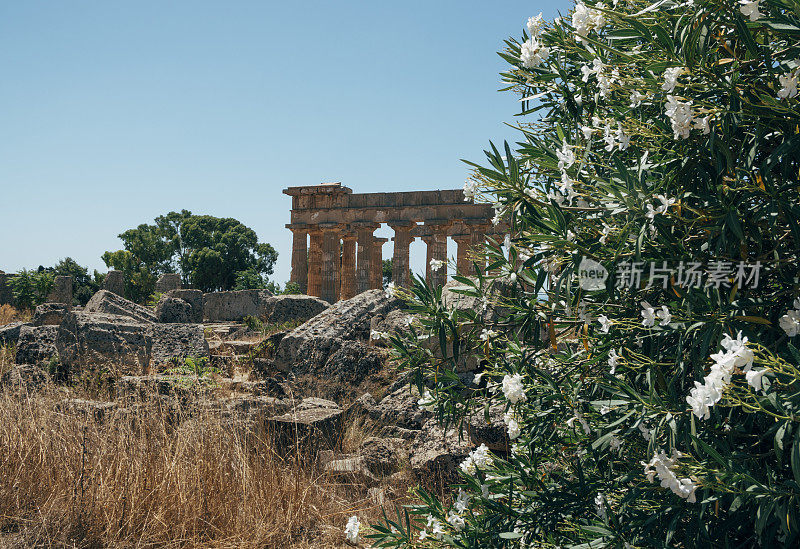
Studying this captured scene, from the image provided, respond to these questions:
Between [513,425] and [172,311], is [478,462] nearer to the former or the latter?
[513,425]

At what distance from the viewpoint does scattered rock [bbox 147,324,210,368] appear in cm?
1037

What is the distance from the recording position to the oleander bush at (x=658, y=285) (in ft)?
6.31

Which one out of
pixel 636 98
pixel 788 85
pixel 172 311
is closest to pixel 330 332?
pixel 172 311

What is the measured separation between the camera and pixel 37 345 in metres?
10.5

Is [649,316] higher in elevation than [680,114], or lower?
lower

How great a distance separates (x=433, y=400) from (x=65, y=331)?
29.1ft

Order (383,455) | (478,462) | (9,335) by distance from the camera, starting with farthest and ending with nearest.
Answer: (9,335) < (383,455) < (478,462)

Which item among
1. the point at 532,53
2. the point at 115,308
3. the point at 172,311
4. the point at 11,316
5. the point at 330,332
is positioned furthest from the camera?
the point at 11,316

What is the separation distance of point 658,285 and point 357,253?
28527 mm

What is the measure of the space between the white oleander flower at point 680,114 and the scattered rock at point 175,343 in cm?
957

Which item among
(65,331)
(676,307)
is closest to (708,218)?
(676,307)

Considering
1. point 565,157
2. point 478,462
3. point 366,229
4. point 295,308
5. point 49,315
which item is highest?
point 366,229

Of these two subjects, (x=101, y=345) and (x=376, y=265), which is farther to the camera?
(x=376, y=265)

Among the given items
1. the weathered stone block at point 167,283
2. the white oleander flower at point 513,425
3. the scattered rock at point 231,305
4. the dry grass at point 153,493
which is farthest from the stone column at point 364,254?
the white oleander flower at point 513,425
